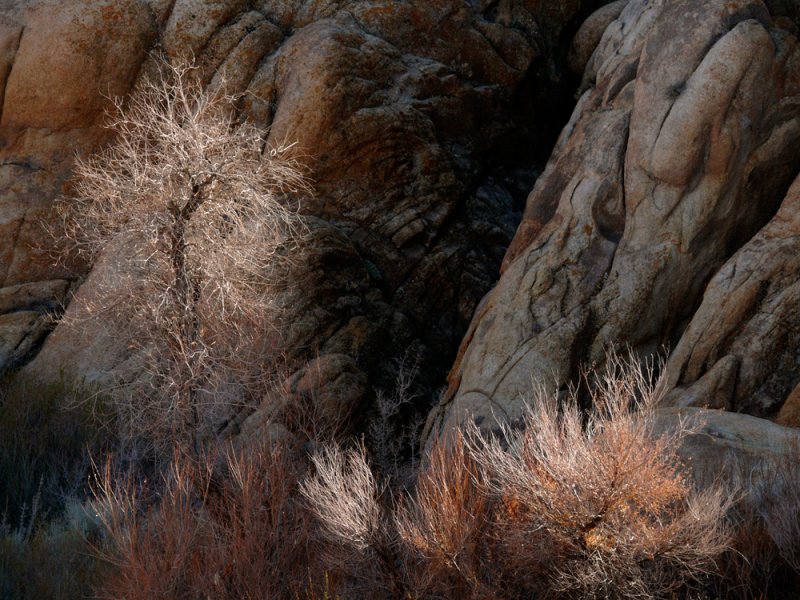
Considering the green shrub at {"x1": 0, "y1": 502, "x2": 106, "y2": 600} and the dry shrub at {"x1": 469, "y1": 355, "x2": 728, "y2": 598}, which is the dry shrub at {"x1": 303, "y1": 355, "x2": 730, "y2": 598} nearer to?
the dry shrub at {"x1": 469, "y1": 355, "x2": 728, "y2": 598}

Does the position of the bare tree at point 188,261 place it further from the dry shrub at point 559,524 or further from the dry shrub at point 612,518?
the dry shrub at point 612,518

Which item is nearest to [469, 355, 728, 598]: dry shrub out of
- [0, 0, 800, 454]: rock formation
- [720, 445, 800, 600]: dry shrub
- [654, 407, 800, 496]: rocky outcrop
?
[720, 445, 800, 600]: dry shrub

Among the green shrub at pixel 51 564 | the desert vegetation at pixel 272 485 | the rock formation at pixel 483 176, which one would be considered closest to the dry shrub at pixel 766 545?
the desert vegetation at pixel 272 485

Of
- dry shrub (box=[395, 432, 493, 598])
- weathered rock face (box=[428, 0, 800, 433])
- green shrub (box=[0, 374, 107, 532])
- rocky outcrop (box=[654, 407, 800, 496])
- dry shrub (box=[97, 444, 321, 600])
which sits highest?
weathered rock face (box=[428, 0, 800, 433])

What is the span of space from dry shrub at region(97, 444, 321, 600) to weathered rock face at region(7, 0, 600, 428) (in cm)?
630

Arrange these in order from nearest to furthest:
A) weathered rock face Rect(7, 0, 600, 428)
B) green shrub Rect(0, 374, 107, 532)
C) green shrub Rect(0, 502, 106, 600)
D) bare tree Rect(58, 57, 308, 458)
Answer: green shrub Rect(0, 502, 106, 600) < bare tree Rect(58, 57, 308, 458) < green shrub Rect(0, 374, 107, 532) < weathered rock face Rect(7, 0, 600, 428)

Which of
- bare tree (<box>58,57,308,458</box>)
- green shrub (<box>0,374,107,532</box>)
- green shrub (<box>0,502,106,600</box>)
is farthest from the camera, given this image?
green shrub (<box>0,374,107,532</box>)

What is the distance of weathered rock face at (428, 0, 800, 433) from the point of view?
39.6 ft

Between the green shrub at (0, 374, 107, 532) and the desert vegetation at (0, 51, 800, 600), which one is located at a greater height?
the desert vegetation at (0, 51, 800, 600)

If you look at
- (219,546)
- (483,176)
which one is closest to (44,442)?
(219,546)

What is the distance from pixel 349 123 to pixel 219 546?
944cm

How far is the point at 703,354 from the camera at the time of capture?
38.4ft

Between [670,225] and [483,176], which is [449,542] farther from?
[483,176]

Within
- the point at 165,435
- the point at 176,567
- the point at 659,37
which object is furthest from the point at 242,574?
the point at 659,37
